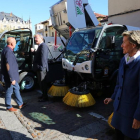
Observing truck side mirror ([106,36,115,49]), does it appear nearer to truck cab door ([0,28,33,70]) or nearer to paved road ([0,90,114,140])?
paved road ([0,90,114,140])

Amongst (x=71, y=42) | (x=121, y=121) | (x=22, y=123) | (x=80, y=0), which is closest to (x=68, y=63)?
(x=71, y=42)

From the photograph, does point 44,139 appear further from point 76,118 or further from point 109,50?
point 109,50

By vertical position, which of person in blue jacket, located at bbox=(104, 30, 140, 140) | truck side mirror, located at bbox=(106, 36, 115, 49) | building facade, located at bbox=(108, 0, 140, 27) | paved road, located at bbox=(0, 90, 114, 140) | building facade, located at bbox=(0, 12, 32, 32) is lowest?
paved road, located at bbox=(0, 90, 114, 140)

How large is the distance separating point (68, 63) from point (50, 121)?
172cm

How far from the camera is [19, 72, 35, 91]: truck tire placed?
550cm

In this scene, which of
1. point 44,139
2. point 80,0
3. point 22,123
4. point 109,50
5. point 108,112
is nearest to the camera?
point 44,139

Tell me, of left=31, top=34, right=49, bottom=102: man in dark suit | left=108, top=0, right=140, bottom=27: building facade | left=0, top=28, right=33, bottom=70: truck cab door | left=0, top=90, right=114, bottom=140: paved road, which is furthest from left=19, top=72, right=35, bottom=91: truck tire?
left=108, top=0, right=140, bottom=27: building facade

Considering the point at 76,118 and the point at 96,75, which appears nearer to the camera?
the point at 76,118

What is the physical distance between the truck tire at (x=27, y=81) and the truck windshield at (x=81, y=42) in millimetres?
1723

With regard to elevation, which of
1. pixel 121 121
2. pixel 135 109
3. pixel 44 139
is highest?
pixel 135 109

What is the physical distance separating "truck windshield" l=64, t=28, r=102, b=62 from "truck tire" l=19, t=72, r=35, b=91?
67.8 inches

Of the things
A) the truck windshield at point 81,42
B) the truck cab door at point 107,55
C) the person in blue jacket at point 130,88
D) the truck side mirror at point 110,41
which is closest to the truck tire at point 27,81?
the truck windshield at point 81,42

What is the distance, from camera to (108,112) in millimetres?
3881

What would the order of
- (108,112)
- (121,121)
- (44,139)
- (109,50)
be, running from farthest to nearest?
(109,50)
(108,112)
(44,139)
(121,121)
